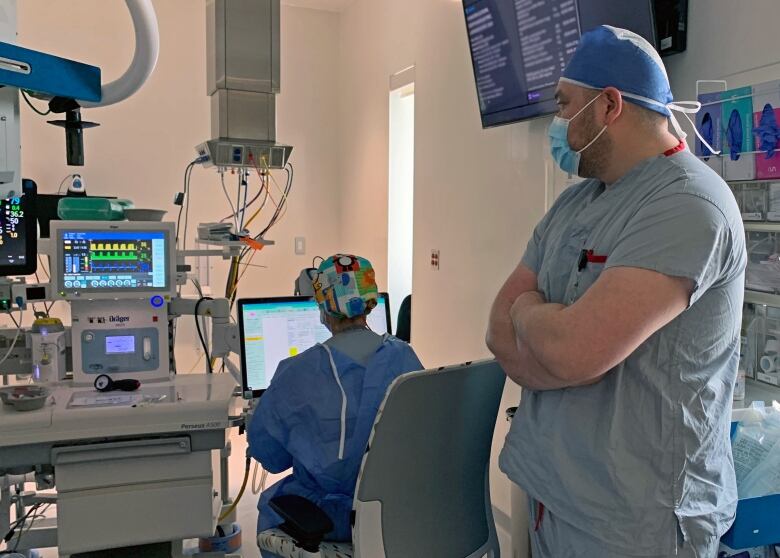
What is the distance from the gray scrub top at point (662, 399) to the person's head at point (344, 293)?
622 millimetres

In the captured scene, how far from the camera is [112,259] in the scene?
7.19 ft

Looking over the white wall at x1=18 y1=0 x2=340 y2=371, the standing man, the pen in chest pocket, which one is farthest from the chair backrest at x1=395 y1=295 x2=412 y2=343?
the pen in chest pocket

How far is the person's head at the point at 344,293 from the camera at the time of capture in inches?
65.8

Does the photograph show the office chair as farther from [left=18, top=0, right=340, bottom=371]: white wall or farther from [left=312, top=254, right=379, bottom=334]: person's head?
[left=18, top=0, right=340, bottom=371]: white wall

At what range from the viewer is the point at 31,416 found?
189 cm

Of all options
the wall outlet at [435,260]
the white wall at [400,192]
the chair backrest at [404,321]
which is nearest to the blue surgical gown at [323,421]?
the wall outlet at [435,260]

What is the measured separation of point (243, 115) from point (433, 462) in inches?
58.1

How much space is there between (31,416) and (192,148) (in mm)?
2839

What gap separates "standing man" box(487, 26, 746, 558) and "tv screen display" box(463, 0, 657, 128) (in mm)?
757

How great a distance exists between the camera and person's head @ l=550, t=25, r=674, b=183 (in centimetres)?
121

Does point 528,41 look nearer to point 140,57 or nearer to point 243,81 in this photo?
point 243,81

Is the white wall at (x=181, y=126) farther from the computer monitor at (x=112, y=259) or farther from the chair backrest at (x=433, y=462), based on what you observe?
the chair backrest at (x=433, y=462)

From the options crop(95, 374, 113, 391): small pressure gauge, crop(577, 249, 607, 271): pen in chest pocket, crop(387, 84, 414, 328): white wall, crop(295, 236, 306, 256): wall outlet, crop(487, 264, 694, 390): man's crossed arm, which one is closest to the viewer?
crop(487, 264, 694, 390): man's crossed arm

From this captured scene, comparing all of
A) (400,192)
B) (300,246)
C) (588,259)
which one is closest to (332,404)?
(588,259)
